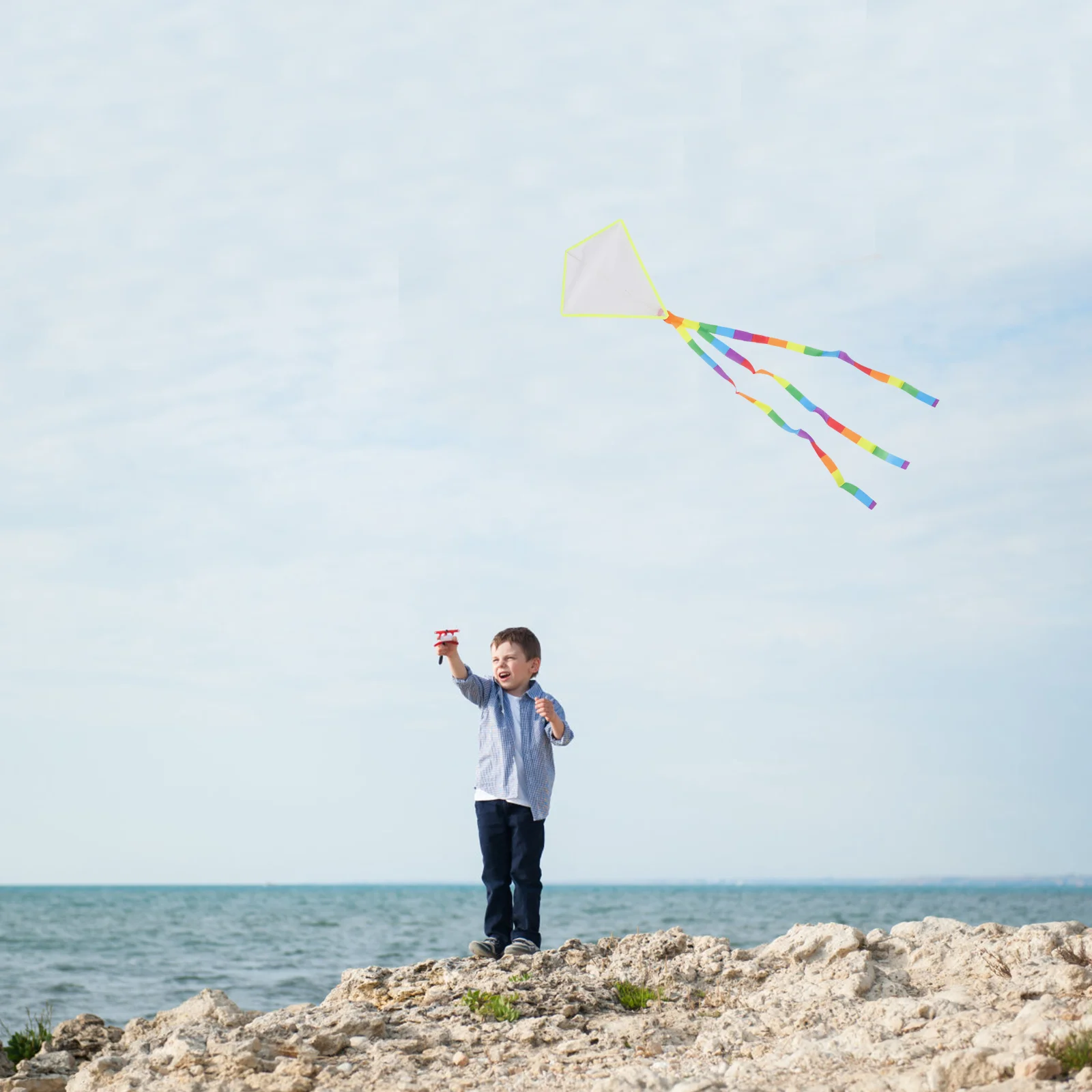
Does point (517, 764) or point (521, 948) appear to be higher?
point (517, 764)

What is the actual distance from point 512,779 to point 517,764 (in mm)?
83

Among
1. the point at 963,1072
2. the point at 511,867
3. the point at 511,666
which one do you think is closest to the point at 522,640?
the point at 511,666

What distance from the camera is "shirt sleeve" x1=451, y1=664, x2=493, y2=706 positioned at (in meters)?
5.92

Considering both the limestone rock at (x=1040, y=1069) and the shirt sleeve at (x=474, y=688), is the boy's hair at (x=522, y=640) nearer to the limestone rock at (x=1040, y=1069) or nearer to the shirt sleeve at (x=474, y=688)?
the shirt sleeve at (x=474, y=688)

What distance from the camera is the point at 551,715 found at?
18.7ft

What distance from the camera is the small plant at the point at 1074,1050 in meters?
3.07

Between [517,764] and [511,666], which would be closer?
[517,764]

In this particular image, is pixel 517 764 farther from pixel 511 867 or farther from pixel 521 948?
pixel 521 948

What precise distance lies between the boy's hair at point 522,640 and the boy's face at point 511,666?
17 mm

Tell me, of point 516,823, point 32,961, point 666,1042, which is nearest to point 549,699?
point 516,823

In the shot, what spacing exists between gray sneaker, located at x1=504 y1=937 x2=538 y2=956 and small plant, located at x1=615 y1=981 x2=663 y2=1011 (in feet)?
2.25

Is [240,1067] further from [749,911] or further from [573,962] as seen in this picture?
[749,911]

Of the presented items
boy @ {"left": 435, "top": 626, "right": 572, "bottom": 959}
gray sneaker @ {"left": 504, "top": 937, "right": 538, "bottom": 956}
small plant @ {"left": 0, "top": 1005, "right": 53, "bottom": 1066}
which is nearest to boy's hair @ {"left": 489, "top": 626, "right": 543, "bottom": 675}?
boy @ {"left": 435, "top": 626, "right": 572, "bottom": 959}

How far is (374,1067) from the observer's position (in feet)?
12.5
